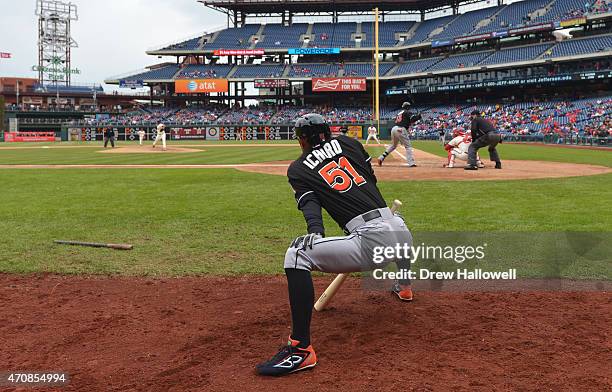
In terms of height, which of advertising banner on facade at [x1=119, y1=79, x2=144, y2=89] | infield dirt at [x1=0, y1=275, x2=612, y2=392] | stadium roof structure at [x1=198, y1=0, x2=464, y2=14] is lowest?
infield dirt at [x1=0, y1=275, x2=612, y2=392]

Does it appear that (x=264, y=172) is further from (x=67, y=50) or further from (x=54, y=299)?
(x=67, y=50)

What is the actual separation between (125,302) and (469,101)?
64052 mm

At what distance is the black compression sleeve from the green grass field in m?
2.25

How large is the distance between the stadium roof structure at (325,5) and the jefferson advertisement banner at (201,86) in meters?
12.9

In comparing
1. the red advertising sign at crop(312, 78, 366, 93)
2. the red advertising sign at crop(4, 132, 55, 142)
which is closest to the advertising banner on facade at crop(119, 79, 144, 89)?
the red advertising sign at crop(4, 132, 55, 142)

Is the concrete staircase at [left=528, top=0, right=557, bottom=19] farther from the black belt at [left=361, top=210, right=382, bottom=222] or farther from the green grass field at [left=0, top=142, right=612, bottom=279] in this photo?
the black belt at [left=361, top=210, right=382, bottom=222]

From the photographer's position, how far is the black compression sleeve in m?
3.53

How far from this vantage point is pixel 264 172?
1717 centimetres

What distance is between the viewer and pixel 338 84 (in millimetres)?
67500

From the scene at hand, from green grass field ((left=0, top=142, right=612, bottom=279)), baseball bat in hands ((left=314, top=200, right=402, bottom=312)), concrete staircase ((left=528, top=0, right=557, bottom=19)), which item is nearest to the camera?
baseball bat in hands ((left=314, top=200, right=402, bottom=312))

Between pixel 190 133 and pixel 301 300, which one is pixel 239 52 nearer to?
pixel 190 133

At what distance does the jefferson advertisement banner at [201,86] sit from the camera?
69562 millimetres

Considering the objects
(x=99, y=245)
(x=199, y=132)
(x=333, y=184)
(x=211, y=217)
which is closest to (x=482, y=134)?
(x=211, y=217)

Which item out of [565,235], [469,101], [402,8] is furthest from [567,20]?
[565,235]
